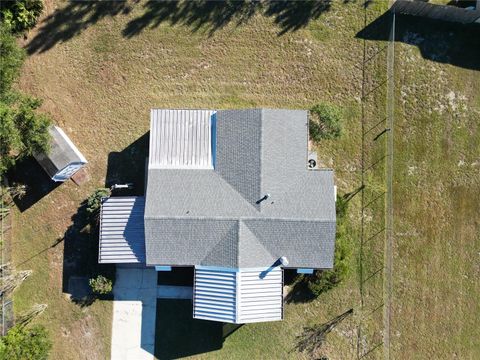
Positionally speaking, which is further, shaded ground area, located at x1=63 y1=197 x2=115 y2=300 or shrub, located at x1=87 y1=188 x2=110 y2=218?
shaded ground area, located at x1=63 y1=197 x2=115 y2=300

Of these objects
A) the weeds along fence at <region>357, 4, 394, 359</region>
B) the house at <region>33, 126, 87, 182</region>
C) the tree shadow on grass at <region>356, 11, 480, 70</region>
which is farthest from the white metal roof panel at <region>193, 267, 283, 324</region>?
the tree shadow on grass at <region>356, 11, 480, 70</region>

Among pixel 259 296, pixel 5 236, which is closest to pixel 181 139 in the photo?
pixel 259 296

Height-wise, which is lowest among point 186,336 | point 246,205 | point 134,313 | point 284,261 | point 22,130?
point 186,336

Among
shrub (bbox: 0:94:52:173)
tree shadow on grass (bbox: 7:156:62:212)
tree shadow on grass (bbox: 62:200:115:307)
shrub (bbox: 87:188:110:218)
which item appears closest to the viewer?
shrub (bbox: 0:94:52:173)

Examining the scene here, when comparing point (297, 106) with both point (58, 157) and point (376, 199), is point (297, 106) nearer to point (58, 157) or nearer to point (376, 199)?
point (376, 199)

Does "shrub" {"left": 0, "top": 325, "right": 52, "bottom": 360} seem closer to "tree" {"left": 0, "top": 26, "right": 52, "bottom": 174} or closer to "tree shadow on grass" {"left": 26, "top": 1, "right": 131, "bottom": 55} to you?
"tree" {"left": 0, "top": 26, "right": 52, "bottom": 174}

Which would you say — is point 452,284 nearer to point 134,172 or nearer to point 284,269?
point 284,269
